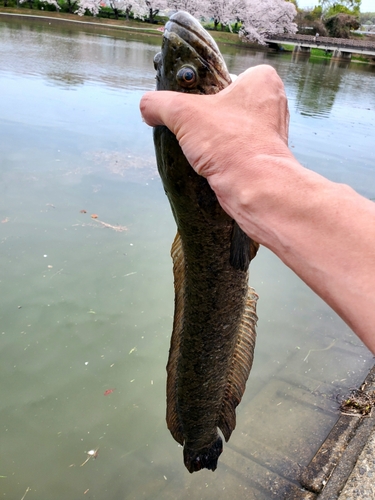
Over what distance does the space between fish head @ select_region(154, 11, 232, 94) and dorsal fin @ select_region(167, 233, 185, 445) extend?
2.06ft

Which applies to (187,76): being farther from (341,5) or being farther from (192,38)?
(341,5)

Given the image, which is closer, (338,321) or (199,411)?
(199,411)

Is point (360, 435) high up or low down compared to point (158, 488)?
up

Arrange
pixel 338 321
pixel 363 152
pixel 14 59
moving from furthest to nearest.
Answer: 1. pixel 14 59
2. pixel 363 152
3. pixel 338 321

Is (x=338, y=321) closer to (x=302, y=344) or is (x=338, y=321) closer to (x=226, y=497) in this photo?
(x=302, y=344)

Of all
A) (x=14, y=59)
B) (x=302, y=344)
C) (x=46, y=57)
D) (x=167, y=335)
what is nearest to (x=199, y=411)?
(x=167, y=335)

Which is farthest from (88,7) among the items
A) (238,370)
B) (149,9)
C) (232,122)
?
(232,122)

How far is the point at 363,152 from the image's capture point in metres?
8.30

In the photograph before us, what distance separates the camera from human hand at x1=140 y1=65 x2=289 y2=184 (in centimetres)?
95

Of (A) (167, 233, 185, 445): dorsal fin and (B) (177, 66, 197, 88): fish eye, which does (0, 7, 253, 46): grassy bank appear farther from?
(B) (177, 66, 197, 88): fish eye

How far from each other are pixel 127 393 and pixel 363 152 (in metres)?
7.39

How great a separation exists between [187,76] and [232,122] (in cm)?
40

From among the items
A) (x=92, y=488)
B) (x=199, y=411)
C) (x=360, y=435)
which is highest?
(x=199, y=411)

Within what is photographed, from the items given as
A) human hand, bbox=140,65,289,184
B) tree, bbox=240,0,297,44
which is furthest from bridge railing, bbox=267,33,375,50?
human hand, bbox=140,65,289,184
